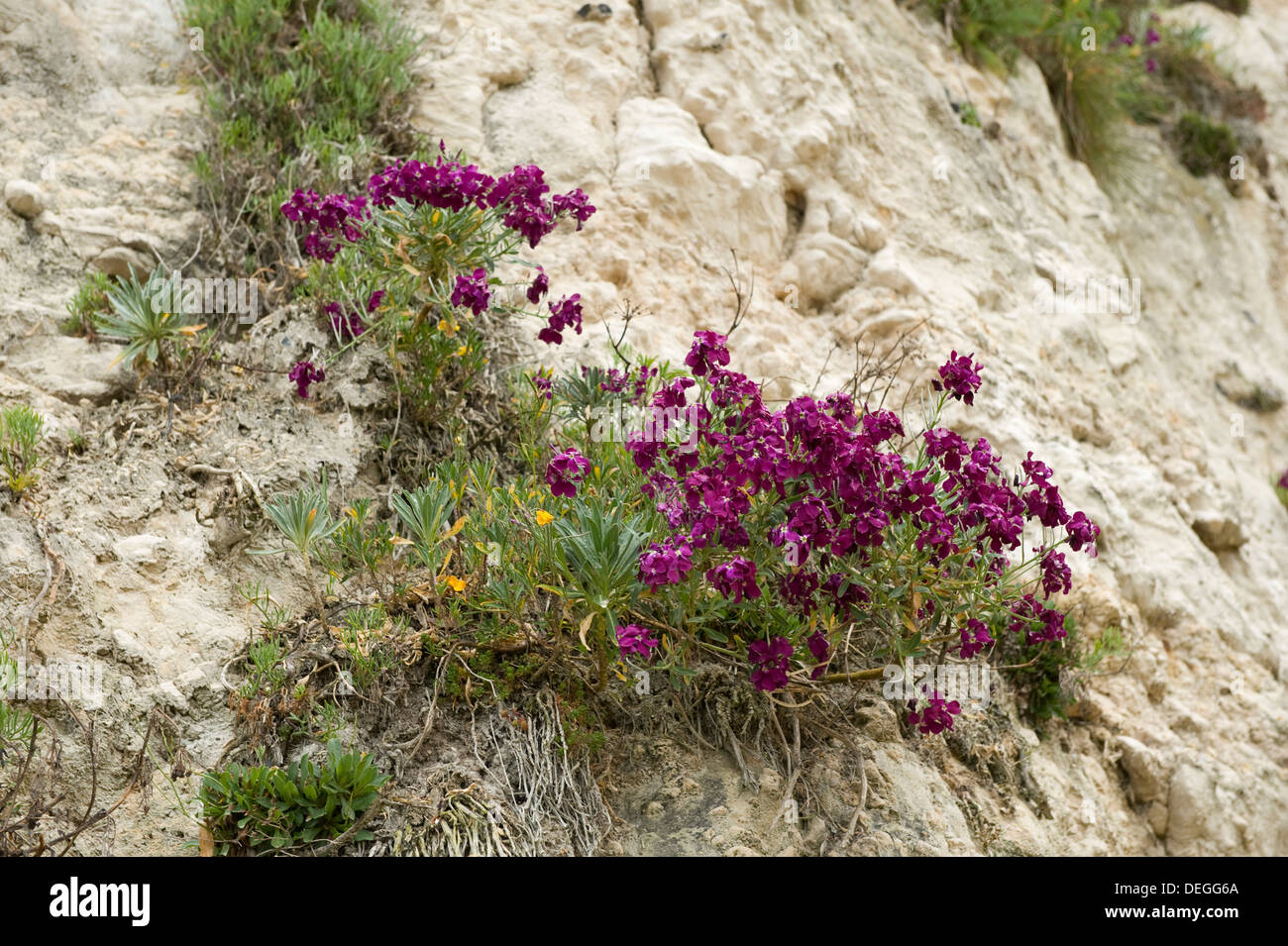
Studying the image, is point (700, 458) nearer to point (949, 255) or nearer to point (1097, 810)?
point (1097, 810)

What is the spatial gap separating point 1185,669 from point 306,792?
396cm

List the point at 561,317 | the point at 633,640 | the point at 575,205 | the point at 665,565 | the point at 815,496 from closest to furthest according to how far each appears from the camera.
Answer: the point at 665,565 → the point at 633,640 → the point at 815,496 → the point at 561,317 → the point at 575,205

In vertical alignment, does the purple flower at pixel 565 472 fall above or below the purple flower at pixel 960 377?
below

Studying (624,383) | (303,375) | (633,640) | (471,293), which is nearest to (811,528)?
(633,640)

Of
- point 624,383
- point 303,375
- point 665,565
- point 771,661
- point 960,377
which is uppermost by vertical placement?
point 960,377

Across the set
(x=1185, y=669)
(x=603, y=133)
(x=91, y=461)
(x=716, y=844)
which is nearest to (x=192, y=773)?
(x=91, y=461)

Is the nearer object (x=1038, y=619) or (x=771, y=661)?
(x=771, y=661)

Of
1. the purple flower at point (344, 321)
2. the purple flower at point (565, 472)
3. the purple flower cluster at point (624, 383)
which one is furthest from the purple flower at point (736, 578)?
the purple flower at point (344, 321)

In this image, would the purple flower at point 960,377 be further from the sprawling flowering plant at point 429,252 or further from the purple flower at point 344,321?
the purple flower at point 344,321

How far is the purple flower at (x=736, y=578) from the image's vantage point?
2582 mm

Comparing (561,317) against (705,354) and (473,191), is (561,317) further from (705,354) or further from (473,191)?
(705,354)

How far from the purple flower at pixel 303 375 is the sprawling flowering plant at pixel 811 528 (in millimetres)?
1252

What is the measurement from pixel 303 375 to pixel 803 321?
2.39 m

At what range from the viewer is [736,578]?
2588mm
